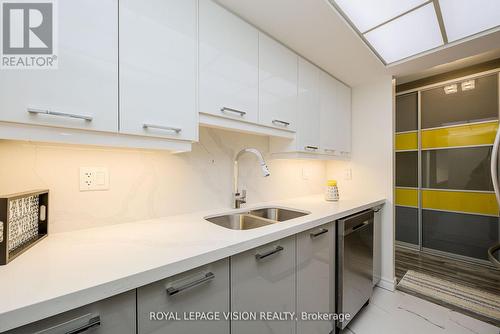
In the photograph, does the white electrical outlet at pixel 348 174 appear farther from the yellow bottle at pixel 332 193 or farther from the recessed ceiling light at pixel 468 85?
the recessed ceiling light at pixel 468 85

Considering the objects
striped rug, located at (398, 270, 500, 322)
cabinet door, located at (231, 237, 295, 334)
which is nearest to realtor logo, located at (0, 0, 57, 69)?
cabinet door, located at (231, 237, 295, 334)

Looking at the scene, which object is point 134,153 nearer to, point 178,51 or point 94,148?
point 94,148

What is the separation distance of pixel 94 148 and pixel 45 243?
441mm

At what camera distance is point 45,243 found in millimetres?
823

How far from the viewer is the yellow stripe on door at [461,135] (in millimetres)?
2441

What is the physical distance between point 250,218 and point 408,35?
5.55ft

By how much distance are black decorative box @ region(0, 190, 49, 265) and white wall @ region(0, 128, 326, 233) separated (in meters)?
0.07

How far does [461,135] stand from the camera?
2623 mm

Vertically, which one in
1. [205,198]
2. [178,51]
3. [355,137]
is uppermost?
[178,51]

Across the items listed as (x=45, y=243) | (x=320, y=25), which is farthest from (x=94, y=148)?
(x=320, y=25)

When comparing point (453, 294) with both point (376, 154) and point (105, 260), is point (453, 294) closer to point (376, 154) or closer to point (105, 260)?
point (376, 154)

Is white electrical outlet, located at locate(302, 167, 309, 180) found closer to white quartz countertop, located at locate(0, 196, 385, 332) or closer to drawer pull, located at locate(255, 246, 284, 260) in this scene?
white quartz countertop, located at locate(0, 196, 385, 332)

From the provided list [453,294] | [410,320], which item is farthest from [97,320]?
[453,294]

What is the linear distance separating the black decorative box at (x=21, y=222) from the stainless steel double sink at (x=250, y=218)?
732 millimetres
